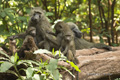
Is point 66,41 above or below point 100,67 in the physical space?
above

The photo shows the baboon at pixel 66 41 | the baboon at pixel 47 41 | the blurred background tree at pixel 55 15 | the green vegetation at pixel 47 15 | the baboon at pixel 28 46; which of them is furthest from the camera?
the blurred background tree at pixel 55 15

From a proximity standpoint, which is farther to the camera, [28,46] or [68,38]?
[68,38]

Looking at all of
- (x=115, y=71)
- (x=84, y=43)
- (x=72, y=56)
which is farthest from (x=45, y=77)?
(x=84, y=43)

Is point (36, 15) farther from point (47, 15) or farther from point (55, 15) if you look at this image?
point (55, 15)

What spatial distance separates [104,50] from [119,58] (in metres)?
0.86

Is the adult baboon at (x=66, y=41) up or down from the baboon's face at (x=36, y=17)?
down

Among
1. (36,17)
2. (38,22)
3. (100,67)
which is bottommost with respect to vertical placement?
(100,67)

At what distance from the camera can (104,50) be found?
5.50 metres

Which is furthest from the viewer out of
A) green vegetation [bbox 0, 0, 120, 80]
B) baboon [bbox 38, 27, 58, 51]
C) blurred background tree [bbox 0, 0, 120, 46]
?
blurred background tree [bbox 0, 0, 120, 46]

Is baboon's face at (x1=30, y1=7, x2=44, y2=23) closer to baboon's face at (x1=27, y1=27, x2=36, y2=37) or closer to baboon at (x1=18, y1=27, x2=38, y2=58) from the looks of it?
baboon's face at (x1=27, y1=27, x2=36, y2=37)

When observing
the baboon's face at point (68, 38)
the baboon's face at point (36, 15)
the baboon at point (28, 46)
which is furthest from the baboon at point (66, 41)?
the baboon at point (28, 46)

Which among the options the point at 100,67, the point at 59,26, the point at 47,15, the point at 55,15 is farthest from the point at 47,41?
the point at 55,15

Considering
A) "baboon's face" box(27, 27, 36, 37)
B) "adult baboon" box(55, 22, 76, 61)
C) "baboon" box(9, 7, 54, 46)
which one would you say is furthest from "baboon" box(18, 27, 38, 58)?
"adult baboon" box(55, 22, 76, 61)

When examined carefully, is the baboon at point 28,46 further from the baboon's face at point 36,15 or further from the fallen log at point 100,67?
the fallen log at point 100,67
